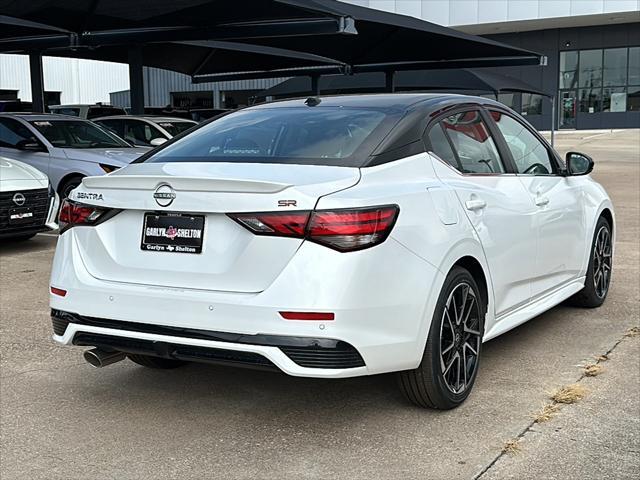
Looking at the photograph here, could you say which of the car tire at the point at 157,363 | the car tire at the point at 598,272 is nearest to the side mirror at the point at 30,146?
the car tire at the point at 157,363

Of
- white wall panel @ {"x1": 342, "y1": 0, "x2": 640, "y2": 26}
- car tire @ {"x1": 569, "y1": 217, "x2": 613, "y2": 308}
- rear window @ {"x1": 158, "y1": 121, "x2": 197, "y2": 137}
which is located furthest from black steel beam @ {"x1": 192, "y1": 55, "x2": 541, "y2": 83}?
white wall panel @ {"x1": 342, "y1": 0, "x2": 640, "y2": 26}

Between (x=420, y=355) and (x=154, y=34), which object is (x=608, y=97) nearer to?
(x=154, y=34)

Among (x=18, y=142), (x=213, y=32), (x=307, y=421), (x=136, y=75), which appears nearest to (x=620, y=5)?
(x=136, y=75)

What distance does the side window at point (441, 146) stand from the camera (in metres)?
4.20

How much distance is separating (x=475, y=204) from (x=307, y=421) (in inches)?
55.4

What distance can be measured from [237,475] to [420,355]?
988 millimetres

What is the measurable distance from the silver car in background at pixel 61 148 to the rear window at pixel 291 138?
659 centimetres

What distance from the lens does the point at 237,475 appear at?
3.34 meters

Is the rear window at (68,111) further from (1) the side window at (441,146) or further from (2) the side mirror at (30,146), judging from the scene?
(1) the side window at (441,146)

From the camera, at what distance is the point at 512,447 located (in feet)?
11.7

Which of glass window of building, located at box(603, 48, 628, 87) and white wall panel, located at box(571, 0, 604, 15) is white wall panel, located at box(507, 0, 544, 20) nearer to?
white wall panel, located at box(571, 0, 604, 15)

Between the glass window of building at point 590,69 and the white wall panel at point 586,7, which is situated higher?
the white wall panel at point 586,7

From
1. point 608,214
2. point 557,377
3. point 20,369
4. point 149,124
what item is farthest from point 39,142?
point 557,377

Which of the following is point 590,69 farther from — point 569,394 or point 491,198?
point 569,394
